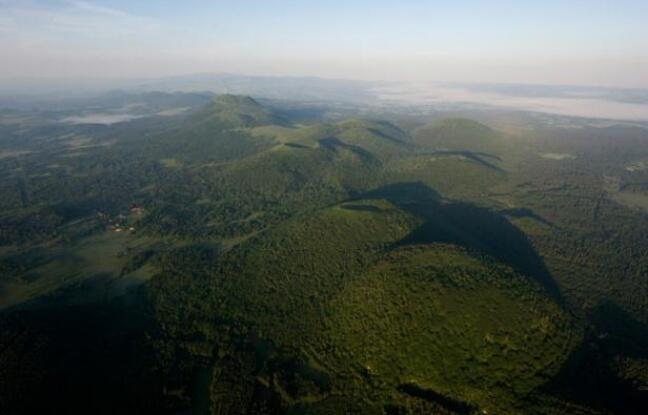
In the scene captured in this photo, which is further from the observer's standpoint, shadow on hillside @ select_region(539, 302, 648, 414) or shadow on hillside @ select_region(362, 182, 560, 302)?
shadow on hillside @ select_region(362, 182, 560, 302)

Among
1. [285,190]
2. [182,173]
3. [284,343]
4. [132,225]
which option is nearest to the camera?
[284,343]

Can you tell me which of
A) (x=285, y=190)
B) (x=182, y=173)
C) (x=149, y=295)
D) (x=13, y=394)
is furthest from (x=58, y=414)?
(x=182, y=173)

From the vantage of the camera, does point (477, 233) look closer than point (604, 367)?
No

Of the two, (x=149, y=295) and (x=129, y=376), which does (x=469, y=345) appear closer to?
(x=129, y=376)

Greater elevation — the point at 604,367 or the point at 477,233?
the point at 477,233
